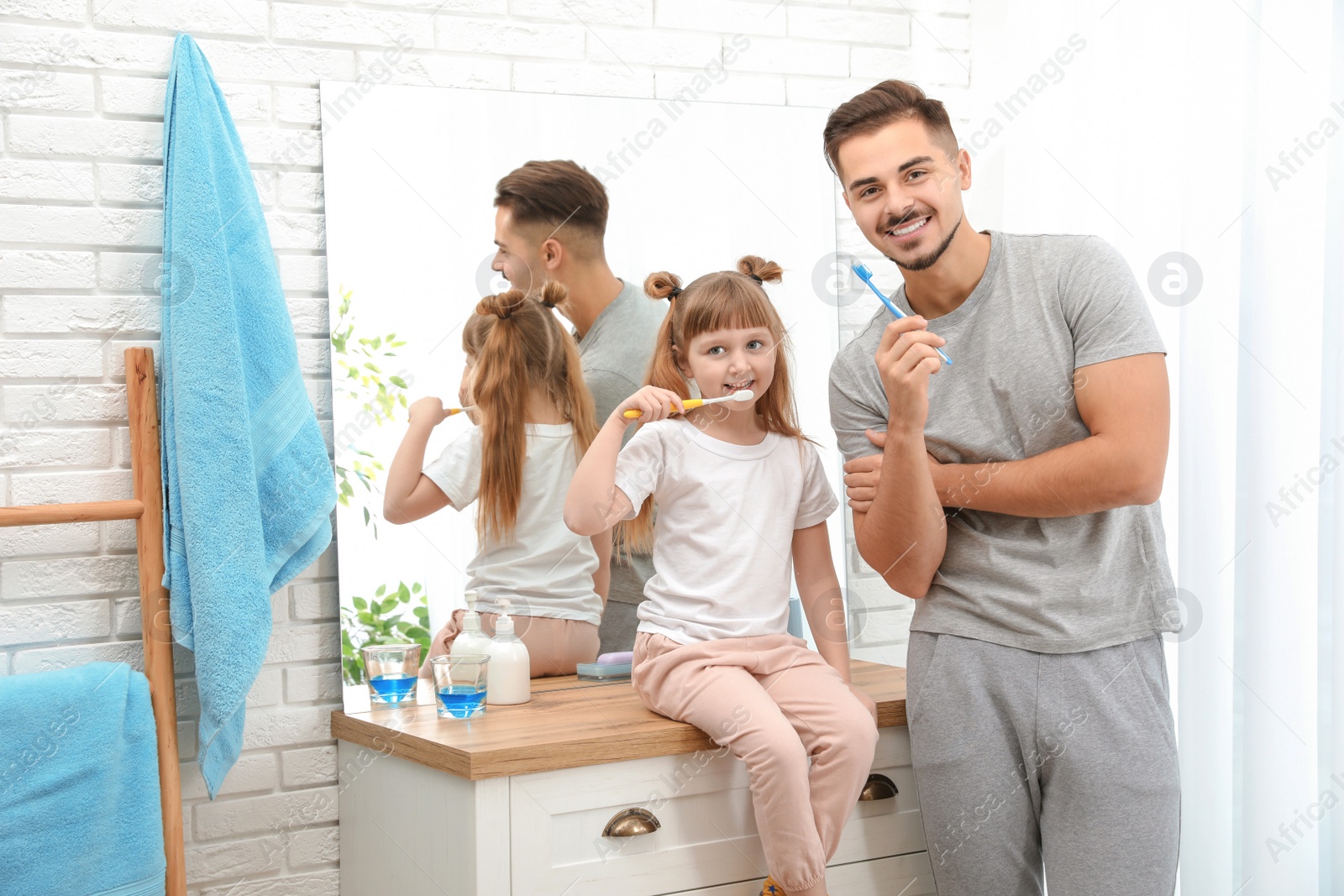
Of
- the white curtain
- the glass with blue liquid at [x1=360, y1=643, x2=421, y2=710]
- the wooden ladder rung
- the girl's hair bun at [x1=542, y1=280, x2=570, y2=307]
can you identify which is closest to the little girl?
the girl's hair bun at [x1=542, y1=280, x2=570, y2=307]

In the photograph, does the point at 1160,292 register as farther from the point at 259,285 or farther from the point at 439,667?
the point at 259,285

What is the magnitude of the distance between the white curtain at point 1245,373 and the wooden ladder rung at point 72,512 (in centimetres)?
138

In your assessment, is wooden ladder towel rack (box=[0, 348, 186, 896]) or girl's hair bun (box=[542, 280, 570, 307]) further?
girl's hair bun (box=[542, 280, 570, 307])

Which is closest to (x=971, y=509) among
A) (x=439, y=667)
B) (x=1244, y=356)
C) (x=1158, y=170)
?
(x=1244, y=356)

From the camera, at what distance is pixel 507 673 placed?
1.48 metres

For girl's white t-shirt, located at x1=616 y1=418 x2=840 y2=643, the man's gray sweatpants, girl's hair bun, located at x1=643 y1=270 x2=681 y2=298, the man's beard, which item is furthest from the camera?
girl's hair bun, located at x1=643 y1=270 x2=681 y2=298

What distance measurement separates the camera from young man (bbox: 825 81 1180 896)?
1.20 m

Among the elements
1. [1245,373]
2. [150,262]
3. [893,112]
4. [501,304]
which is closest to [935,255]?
[893,112]

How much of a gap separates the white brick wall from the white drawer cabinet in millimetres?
145

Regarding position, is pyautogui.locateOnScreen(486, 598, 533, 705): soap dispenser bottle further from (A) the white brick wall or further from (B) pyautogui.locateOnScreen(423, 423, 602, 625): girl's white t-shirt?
(A) the white brick wall

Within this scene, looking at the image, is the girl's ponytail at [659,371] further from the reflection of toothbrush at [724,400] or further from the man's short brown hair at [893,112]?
the man's short brown hair at [893,112]

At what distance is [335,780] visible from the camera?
158 cm

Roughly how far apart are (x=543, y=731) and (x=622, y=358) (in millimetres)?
634

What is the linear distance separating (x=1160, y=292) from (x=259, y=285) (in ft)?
4.03
